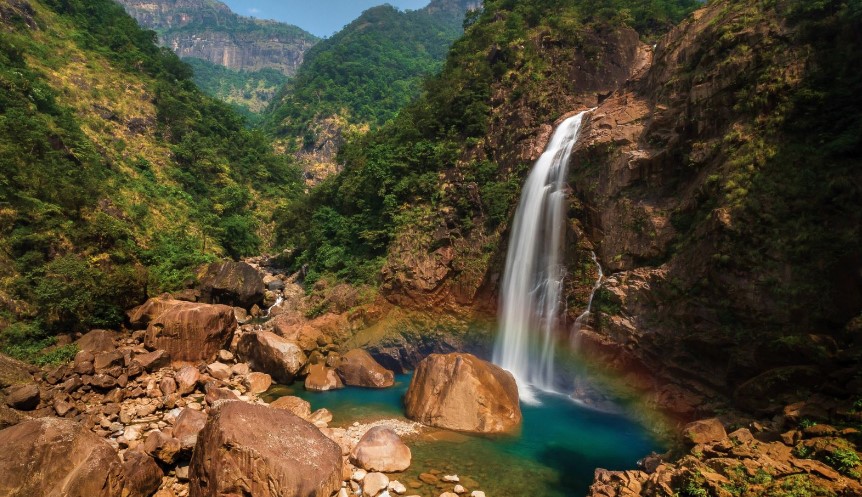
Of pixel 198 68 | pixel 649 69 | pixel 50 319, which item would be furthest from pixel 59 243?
pixel 198 68

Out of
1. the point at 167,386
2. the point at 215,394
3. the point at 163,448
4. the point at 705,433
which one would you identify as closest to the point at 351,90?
the point at 167,386

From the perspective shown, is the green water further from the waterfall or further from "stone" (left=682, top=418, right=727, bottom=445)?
"stone" (left=682, top=418, right=727, bottom=445)

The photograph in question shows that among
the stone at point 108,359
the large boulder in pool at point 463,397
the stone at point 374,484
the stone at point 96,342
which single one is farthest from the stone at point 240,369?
the stone at point 374,484

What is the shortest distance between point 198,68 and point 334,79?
71.6 metres

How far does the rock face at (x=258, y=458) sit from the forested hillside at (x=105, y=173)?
12214 mm

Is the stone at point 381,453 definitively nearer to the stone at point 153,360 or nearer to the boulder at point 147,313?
the stone at point 153,360

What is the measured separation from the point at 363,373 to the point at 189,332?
789 centimetres

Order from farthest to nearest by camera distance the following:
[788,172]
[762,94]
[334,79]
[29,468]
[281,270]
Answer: [334,79] → [281,270] → [762,94] → [788,172] → [29,468]

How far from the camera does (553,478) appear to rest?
11359mm

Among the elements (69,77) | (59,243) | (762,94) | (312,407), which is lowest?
(312,407)

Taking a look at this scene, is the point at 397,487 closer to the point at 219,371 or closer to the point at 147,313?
the point at 219,371

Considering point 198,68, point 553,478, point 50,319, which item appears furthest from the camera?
point 198,68

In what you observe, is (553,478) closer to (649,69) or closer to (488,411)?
(488,411)

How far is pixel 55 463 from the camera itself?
915 cm
